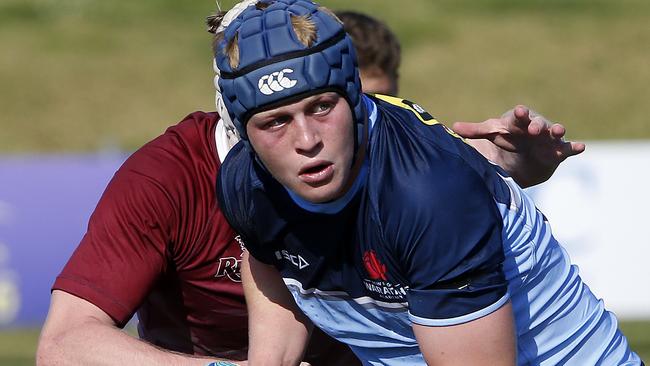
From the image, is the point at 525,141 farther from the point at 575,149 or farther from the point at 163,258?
the point at 163,258

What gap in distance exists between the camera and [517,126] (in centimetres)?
412

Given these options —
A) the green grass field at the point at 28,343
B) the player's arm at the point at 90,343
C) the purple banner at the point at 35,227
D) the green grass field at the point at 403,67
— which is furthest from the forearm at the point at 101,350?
the green grass field at the point at 403,67

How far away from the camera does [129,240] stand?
4.39 m

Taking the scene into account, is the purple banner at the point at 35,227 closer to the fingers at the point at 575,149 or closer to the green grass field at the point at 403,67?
the fingers at the point at 575,149

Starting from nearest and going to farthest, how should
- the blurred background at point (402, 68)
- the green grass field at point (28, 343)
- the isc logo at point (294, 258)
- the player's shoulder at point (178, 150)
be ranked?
the isc logo at point (294, 258) < the player's shoulder at point (178, 150) < the green grass field at point (28, 343) < the blurred background at point (402, 68)

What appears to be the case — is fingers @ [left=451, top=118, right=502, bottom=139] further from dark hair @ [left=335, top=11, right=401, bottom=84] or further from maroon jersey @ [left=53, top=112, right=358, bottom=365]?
dark hair @ [left=335, top=11, right=401, bottom=84]

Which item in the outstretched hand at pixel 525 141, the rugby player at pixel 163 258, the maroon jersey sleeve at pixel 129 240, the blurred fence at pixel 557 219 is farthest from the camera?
the blurred fence at pixel 557 219

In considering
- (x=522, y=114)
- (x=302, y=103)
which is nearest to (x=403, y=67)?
(x=522, y=114)

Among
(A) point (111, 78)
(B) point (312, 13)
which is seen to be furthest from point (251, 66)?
(A) point (111, 78)

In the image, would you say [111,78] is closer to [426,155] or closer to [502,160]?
[502,160]

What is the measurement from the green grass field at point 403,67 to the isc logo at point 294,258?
13.8 m

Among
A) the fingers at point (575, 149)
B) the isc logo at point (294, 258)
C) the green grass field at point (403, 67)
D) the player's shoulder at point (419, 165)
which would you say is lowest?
the green grass field at point (403, 67)

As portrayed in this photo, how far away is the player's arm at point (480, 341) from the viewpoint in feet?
10.5

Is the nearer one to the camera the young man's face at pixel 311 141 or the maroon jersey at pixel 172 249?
the young man's face at pixel 311 141
